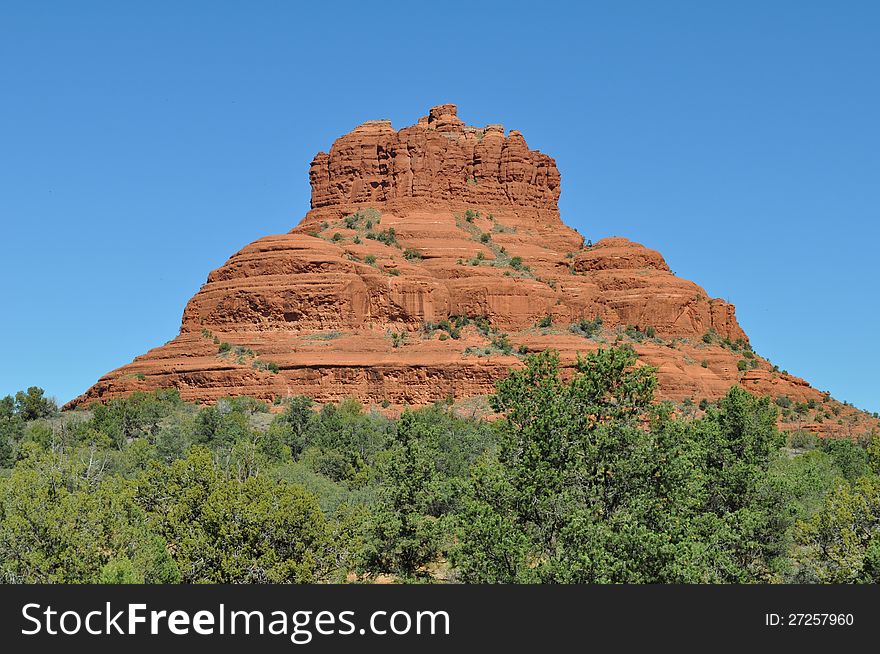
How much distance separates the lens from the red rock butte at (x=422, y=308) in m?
114

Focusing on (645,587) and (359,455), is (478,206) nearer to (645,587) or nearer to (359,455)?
(359,455)

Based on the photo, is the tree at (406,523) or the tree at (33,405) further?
the tree at (33,405)

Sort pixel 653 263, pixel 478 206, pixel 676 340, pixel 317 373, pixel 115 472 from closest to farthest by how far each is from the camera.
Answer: pixel 115 472, pixel 317 373, pixel 676 340, pixel 653 263, pixel 478 206

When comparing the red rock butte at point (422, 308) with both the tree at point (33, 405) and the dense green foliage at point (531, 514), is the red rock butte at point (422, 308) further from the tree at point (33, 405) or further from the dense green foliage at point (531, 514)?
the dense green foliage at point (531, 514)

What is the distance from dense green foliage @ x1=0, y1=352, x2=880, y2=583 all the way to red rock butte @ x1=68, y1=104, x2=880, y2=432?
189ft

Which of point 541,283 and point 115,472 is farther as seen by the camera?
point 541,283

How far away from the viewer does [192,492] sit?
42.1m

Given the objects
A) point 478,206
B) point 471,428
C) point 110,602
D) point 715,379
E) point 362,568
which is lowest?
point 110,602

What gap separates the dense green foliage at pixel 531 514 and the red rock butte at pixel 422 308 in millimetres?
57668

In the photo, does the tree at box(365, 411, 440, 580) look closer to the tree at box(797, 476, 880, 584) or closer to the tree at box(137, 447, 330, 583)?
the tree at box(137, 447, 330, 583)

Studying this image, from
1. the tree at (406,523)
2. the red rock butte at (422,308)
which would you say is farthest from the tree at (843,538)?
the red rock butte at (422,308)

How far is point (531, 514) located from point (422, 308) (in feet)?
287

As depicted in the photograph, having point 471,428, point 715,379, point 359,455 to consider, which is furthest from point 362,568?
point 715,379

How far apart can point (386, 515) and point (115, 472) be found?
22559mm
